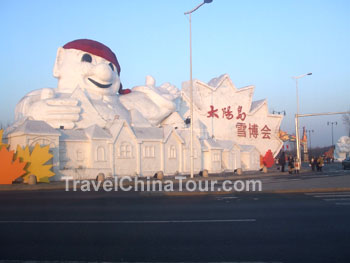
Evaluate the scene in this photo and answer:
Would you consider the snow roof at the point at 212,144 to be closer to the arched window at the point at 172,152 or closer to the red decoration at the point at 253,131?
the arched window at the point at 172,152

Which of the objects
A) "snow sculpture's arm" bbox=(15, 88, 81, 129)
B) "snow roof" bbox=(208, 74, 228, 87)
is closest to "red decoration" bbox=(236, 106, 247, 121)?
"snow roof" bbox=(208, 74, 228, 87)

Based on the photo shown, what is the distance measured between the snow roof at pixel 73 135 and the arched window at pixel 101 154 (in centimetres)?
120

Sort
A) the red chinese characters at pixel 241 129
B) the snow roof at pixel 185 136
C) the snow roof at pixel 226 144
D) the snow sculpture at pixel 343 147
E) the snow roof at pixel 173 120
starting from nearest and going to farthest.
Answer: the snow roof at pixel 185 136 → the snow roof at pixel 173 120 → the snow roof at pixel 226 144 → the red chinese characters at pixel 241 129 → the snow sculpture at pixel 343 147

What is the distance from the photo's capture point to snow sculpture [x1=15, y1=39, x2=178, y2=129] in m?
27.1

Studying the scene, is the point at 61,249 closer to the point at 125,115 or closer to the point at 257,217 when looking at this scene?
the point at 257,217

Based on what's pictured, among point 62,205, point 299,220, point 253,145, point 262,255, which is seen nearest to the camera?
→ point 262,255

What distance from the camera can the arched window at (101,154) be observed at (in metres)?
26.8

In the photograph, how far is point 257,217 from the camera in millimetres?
9438

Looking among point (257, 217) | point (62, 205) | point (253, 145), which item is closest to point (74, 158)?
point (62, 205)

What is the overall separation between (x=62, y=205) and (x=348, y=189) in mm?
11937

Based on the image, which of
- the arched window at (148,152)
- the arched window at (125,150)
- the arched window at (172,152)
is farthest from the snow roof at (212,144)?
the arched window at (125,150)

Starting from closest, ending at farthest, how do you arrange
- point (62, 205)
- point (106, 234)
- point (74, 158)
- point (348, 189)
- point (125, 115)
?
point (106, 234), point (62, 205), point (348, 189), point (74, 158), point (125, 115)

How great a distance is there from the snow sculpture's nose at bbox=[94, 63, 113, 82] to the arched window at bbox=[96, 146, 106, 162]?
5653mm

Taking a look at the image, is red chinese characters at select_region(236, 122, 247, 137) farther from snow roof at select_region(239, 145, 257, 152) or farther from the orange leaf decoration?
the orange leaf decoration
